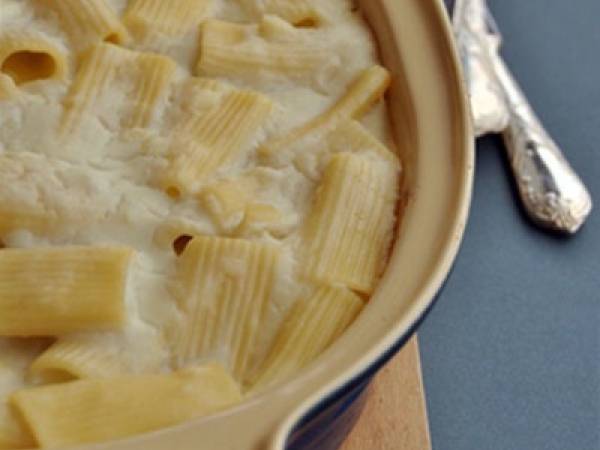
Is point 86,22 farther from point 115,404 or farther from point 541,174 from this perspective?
point 541,174

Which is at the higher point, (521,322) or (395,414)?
(395,414)

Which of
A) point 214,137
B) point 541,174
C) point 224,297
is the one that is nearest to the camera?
point 224,297

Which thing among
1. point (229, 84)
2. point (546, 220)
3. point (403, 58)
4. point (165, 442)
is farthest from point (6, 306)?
point (546, 220)

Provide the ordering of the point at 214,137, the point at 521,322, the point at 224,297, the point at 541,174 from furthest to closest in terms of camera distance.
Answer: the point at 541,174, the point at 521,322, the point at 214,137, the point at 224,297

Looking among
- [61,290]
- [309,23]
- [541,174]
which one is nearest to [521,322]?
[541,174]

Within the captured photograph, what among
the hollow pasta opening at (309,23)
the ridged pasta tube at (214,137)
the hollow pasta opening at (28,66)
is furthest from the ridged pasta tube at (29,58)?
the hollow pasta opening at (309,23)

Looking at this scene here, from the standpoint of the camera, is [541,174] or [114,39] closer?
[114,39]

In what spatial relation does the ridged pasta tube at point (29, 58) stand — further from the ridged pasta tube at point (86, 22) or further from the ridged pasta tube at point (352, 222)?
the ridged pasta tube at point (352, 222)
